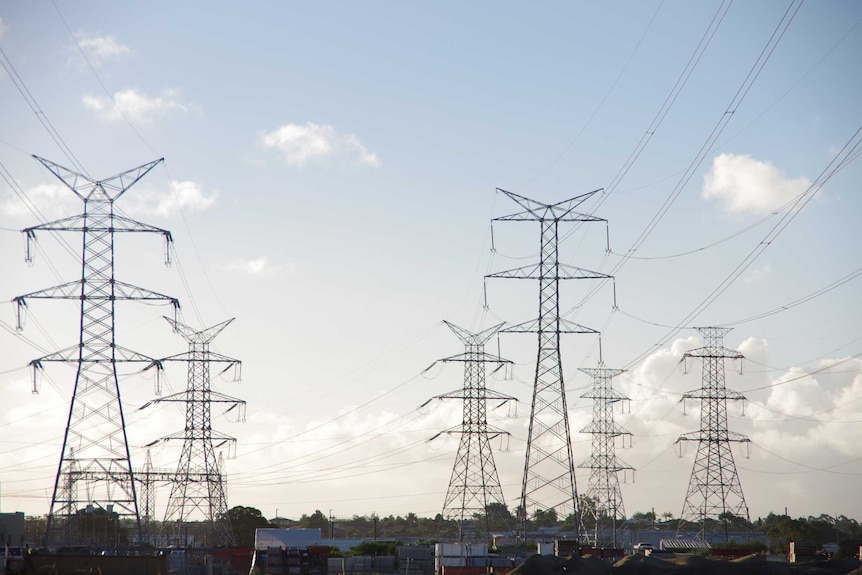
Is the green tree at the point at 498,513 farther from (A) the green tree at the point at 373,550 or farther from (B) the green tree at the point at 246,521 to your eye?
(B) the green tree at the point at 246,521

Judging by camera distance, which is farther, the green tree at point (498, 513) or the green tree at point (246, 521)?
the green tree at point (246, 521)

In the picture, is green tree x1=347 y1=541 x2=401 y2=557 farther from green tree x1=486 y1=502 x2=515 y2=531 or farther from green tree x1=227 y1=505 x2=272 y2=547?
green tree x1=227 y1=505 x2=272 y2=547

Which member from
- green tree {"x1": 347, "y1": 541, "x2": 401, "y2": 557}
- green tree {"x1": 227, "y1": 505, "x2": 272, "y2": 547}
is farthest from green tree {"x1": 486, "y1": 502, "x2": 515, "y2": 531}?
green tree {"x1": 227, "y1": 505, "x2": 272, "y2": 547}

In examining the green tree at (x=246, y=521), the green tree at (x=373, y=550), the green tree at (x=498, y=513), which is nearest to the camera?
the green tree at (x=498, y=513)

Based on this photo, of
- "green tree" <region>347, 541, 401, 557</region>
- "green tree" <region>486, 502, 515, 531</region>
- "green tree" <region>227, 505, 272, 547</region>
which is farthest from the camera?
"green tree" <region>227, 505, 272, 547</region>

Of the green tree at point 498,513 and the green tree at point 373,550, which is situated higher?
the green tree at point 498,513

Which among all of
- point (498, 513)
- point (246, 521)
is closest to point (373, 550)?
point (498, 513)

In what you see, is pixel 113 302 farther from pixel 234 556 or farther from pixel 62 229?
pixel 234 556

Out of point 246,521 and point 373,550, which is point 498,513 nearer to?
point 373,550

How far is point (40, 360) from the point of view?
6178cm

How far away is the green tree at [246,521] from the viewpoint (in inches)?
5404

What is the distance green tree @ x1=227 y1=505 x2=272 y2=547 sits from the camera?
137250 millimetres

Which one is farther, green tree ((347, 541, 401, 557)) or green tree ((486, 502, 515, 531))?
green tree ((347, 541, 401, 557))

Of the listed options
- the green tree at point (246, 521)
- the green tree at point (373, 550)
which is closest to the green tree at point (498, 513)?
the green tree at point (373, 550)
